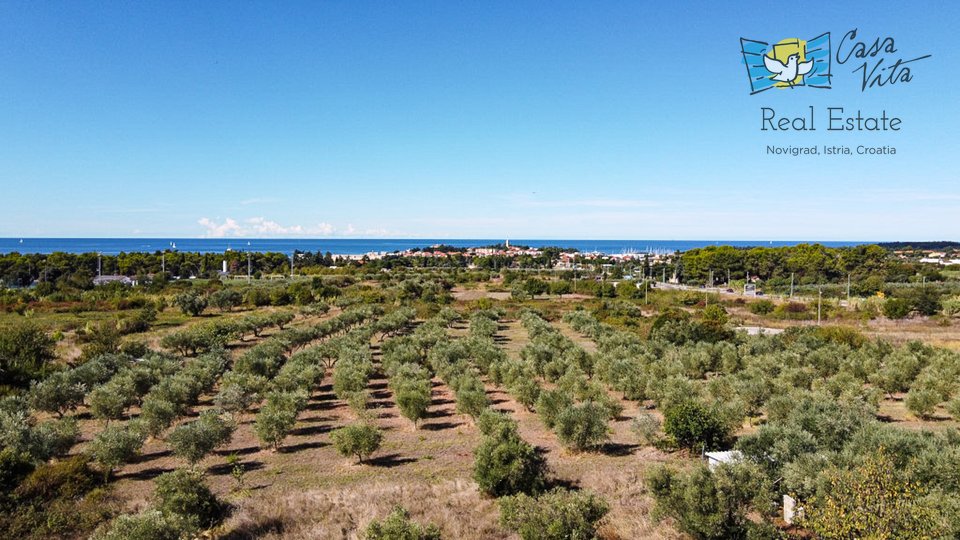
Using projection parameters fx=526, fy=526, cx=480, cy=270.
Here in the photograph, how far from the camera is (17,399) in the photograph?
933 inches

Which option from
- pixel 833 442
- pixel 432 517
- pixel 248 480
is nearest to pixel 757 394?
pixel 833 442

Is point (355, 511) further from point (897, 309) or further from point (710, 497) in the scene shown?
point (897, 309)

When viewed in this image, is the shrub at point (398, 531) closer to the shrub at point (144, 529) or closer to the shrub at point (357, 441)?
the shrub at point (144, 529)

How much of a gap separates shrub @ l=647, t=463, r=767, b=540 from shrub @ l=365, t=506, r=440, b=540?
602cm

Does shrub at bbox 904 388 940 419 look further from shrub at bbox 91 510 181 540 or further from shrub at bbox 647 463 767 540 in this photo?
shrub at bbox 91 510 181 540

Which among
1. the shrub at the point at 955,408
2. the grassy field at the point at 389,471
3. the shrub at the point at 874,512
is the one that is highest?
the shrub at the point at 874,512

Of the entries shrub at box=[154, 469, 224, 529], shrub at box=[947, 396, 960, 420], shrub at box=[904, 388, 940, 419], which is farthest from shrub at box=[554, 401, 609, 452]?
shrub at box=[947, 396, 960, 420]

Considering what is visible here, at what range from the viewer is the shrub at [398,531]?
1197cm

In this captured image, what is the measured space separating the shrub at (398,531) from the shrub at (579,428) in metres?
8.21

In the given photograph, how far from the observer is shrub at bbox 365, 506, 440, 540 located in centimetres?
1197

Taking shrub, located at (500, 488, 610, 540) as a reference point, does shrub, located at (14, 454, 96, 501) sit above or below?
below

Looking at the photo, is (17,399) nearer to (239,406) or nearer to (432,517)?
(239,406)

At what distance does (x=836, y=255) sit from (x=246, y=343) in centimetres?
A: 11080

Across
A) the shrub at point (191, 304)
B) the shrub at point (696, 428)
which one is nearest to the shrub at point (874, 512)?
the shrub at point (696, 428)
